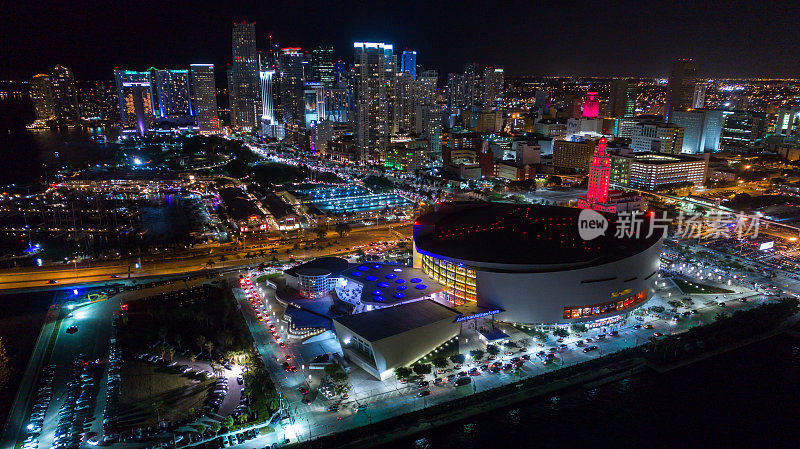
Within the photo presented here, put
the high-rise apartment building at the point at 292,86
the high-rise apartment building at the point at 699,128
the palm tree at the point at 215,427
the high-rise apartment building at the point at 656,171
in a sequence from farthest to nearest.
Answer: the high-rise apartment building at the point at 292,86, the high-rise apartment building at the point at 699,128, the high-rise apartment building at the point at 656,171, the palm tree at the point at 215,427

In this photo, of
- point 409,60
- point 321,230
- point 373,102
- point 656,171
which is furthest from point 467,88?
point 321,230

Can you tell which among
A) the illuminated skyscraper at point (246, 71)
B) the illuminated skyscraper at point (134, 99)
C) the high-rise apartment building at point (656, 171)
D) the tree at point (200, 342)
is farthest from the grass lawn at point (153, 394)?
the illuminated skyscraper at point (134, 99)

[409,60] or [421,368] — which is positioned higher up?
[409,60]

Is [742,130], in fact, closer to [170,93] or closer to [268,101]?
[268,101]

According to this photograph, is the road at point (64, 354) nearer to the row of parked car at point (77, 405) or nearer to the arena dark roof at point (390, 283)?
the row of parked car at point (77, 405)

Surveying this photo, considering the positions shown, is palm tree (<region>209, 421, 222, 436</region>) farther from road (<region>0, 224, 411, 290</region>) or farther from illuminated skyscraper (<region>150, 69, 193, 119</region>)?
illuminated skyscraper (<region>150, 69, 193, 119</region>)

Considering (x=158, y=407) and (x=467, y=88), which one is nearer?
(x=158, y=407)

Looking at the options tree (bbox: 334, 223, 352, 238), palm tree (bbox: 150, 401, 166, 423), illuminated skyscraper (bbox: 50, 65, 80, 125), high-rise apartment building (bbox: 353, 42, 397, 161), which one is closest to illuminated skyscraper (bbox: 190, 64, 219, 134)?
illuminated skyscraper (bbox: 50, 65, 80, 125)
